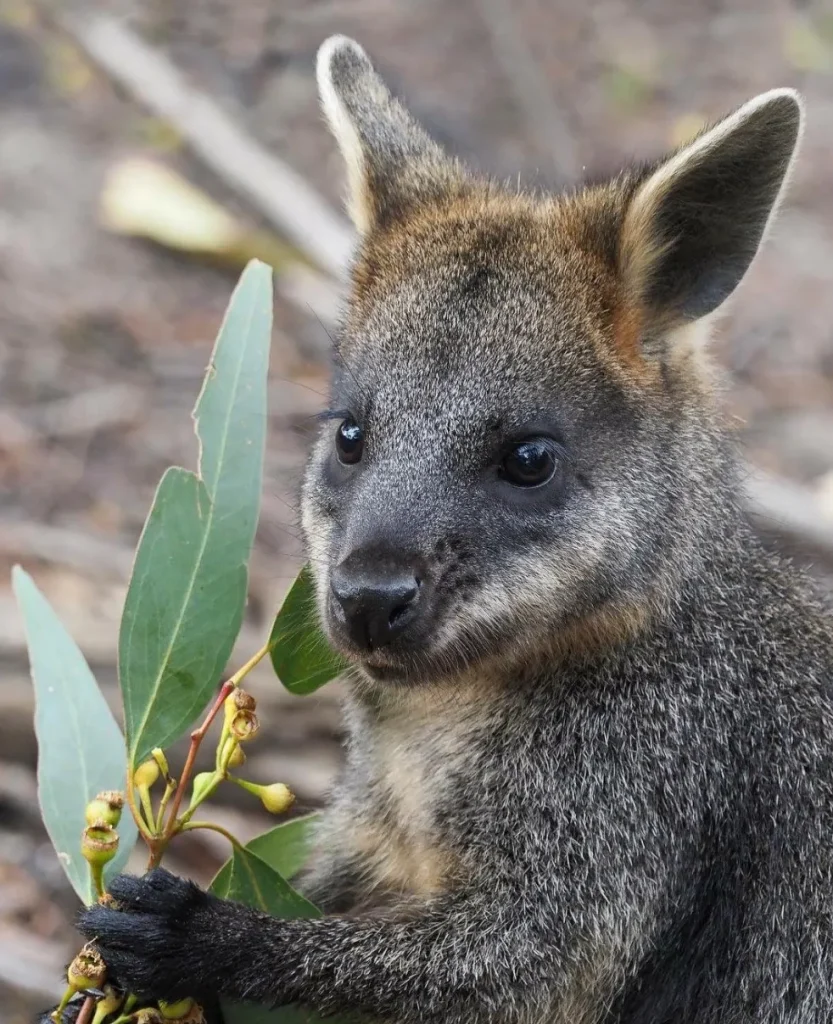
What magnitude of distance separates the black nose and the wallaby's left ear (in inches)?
46.8

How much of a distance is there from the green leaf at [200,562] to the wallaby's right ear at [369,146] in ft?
2.12

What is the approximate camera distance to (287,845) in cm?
466

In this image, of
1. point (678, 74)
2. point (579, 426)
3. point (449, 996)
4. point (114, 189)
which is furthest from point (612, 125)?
point (449, 996)

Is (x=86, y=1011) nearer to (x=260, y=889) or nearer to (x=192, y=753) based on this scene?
(x=260, y=889)

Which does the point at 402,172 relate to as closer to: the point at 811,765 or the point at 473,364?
the point at 473,364

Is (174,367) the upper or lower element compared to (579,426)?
lower

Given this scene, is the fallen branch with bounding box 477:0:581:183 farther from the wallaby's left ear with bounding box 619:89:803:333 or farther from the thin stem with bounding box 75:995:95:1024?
the thin stem with bounding box 75:995:95:1024

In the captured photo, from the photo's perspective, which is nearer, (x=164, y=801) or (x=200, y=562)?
(x=164, y=801)

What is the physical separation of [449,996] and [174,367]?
5.81m

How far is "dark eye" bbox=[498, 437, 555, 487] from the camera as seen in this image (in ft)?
12.7

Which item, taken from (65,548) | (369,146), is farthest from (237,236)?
(369,146)

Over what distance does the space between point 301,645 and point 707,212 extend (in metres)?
1.70

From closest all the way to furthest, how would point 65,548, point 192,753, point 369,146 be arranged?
point 192,753 < point 369,146 < point 65,548

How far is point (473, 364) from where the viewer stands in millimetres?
3920
